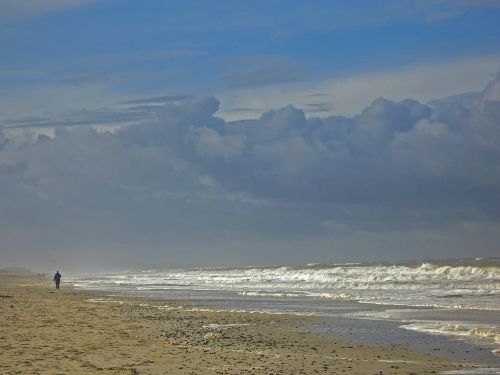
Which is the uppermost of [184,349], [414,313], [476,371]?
[414,313]

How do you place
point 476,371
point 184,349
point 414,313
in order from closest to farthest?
point 476,371 < point 184,349 < point 414,313

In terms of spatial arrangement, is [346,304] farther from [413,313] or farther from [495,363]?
[495,363]

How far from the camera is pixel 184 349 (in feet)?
58.2

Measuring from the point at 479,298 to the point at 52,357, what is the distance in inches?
1036

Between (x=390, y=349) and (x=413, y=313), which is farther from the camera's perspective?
(x=413, y=313)

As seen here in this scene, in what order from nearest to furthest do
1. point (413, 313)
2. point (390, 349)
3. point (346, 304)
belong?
point (390, 349)
point (413, 313)
point (346, 304)

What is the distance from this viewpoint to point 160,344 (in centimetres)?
1870

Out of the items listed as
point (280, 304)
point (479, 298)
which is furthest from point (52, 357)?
point (479, 298)

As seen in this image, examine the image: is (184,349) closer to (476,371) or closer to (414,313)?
(476,371)

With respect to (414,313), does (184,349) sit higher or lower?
lower

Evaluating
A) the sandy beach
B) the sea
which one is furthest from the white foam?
the sandy beach

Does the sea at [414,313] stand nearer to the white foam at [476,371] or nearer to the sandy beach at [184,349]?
the white foam at [476,371]

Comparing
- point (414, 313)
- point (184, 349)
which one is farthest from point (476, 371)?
point (414, 313)

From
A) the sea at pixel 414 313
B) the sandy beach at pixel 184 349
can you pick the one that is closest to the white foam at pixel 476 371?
the sea at pixel 414 313
